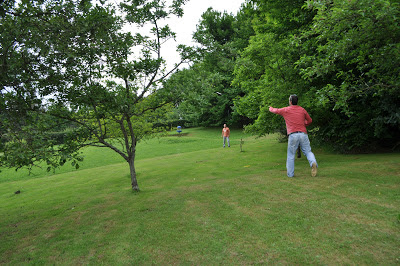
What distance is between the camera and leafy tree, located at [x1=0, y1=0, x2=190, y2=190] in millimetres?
4211

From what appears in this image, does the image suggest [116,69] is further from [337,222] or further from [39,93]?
[337,222]

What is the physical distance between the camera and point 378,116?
981 cm

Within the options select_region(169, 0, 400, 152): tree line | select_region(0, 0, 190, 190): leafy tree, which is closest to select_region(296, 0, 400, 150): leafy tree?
select_region(169, 0, 400, 152): tree line

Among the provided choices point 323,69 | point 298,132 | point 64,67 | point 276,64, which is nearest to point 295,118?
point 298,132

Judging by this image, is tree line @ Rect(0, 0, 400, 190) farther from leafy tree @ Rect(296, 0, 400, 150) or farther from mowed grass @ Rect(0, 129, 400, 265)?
mowed grass @ Rect(0, 129, 400, 265)

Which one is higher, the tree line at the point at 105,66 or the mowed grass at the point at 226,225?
the tree line at the point at 105,66

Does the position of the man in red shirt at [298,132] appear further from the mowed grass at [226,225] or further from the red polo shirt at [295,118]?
the mowed grass at [226,225]

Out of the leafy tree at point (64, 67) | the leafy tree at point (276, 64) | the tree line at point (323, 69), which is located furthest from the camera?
the leafy tree at point (276, 64)

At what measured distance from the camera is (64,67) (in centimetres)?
511

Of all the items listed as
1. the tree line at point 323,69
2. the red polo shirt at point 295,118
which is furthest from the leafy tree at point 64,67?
the red polo shirt at point 295,118

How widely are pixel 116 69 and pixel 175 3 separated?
227 centimetres

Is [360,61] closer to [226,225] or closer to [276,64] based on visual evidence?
[276,64]

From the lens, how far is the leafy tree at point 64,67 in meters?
4.21

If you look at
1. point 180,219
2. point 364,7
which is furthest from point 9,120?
point 364,7
